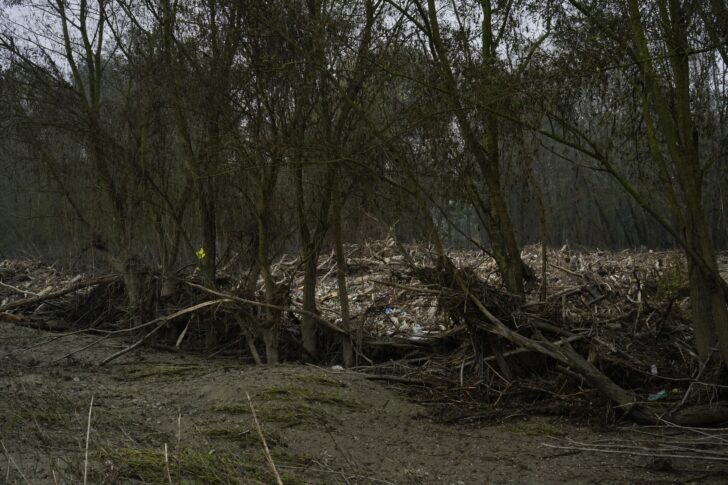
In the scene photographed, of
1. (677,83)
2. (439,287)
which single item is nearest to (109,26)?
(439,287)

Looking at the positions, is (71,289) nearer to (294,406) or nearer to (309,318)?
(309,318)

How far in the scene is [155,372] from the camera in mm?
9062

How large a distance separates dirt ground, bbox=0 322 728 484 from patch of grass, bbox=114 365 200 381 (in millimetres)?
23

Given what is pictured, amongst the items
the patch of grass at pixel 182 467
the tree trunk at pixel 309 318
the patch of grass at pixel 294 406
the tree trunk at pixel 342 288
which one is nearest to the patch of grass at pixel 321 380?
the patch of grass at pixel 294 406

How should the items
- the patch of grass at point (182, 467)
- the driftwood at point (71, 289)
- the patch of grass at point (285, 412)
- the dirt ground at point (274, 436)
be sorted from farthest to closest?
the driftwood at point (71, 289) → the patch of grass at point (285, 412) → the dirt ground at point (274, 436) → the patch of grass at point (182, 467)

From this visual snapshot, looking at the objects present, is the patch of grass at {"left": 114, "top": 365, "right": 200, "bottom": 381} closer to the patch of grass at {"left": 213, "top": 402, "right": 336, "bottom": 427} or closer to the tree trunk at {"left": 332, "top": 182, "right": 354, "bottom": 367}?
the tree trunk at {"left": 332, "top": 182, "right": 354, "bottom": 367}

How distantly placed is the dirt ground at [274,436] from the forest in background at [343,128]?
121 centimetres

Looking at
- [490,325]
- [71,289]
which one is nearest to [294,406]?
[490,325]

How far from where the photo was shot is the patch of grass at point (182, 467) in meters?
4.42

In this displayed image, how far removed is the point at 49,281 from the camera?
15484 mm

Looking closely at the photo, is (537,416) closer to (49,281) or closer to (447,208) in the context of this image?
(447,208)

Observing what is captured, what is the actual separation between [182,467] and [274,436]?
1674mm

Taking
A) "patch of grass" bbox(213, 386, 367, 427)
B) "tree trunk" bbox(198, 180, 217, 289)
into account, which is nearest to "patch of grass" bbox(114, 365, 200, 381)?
"tree trunk" bbox(198, 180, 217, 289)

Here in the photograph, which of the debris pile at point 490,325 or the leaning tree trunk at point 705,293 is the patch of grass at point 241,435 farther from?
the leaning tree trunk at point 705,293
